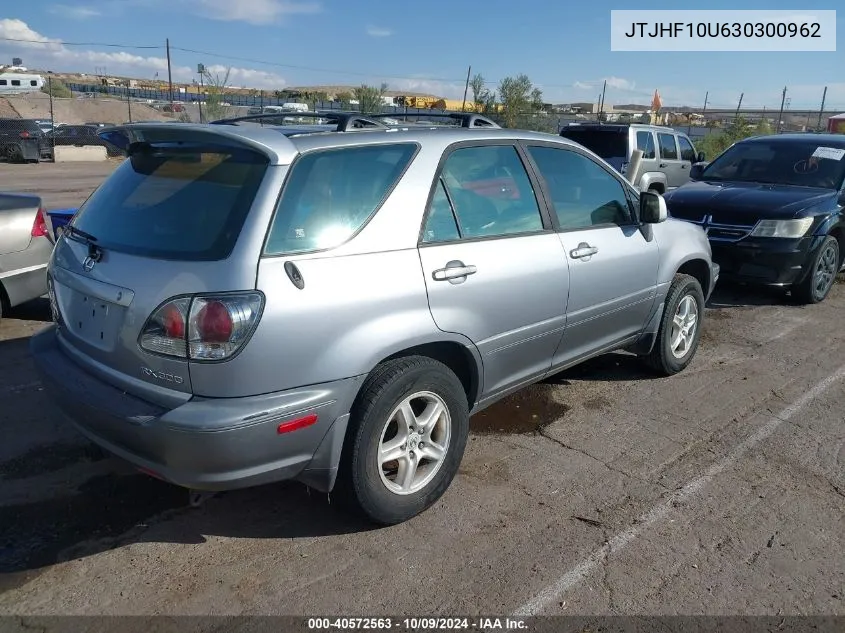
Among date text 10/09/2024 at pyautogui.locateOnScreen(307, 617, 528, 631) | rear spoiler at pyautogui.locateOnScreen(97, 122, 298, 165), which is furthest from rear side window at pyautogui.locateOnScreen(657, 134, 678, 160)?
date text 10/09/2024 at pyautogui.locateOnScreen(307, 617, 528, 631)

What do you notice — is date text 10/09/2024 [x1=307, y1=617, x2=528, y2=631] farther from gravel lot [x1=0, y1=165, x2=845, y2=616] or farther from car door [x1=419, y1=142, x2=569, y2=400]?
car door [x1=419, y1=142, x2=569, y2=400]

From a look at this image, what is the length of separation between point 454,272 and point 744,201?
5266 millimetres

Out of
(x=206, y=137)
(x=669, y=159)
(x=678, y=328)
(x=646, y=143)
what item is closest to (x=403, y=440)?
(x=206, y=137)

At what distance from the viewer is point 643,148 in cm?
1389

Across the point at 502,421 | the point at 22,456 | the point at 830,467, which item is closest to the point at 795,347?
the point at 830,467

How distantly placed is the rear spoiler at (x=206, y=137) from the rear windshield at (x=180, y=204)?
0.04 m

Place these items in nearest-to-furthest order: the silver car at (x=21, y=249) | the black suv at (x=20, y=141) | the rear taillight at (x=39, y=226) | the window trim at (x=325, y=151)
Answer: the window trim at (x=325, y=151), the silver car at (x=21, y=249), the rear taillight at (x=39, y=226), the black suv at (x=20, y=141)

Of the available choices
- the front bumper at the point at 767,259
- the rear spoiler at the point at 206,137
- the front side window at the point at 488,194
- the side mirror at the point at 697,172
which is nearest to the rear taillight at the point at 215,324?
the rear spoiler at the point at 206,137

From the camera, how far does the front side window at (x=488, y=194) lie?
3.45 m

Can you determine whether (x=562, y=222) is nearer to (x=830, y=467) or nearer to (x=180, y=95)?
(x=830, y=467)

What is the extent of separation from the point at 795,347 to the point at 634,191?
8.11ft

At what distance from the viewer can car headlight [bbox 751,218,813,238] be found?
7059mm

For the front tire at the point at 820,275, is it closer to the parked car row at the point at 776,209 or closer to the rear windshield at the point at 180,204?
the parked car row at the point at 776,209

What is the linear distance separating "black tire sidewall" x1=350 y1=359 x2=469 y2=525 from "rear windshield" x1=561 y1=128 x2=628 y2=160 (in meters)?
10.6
